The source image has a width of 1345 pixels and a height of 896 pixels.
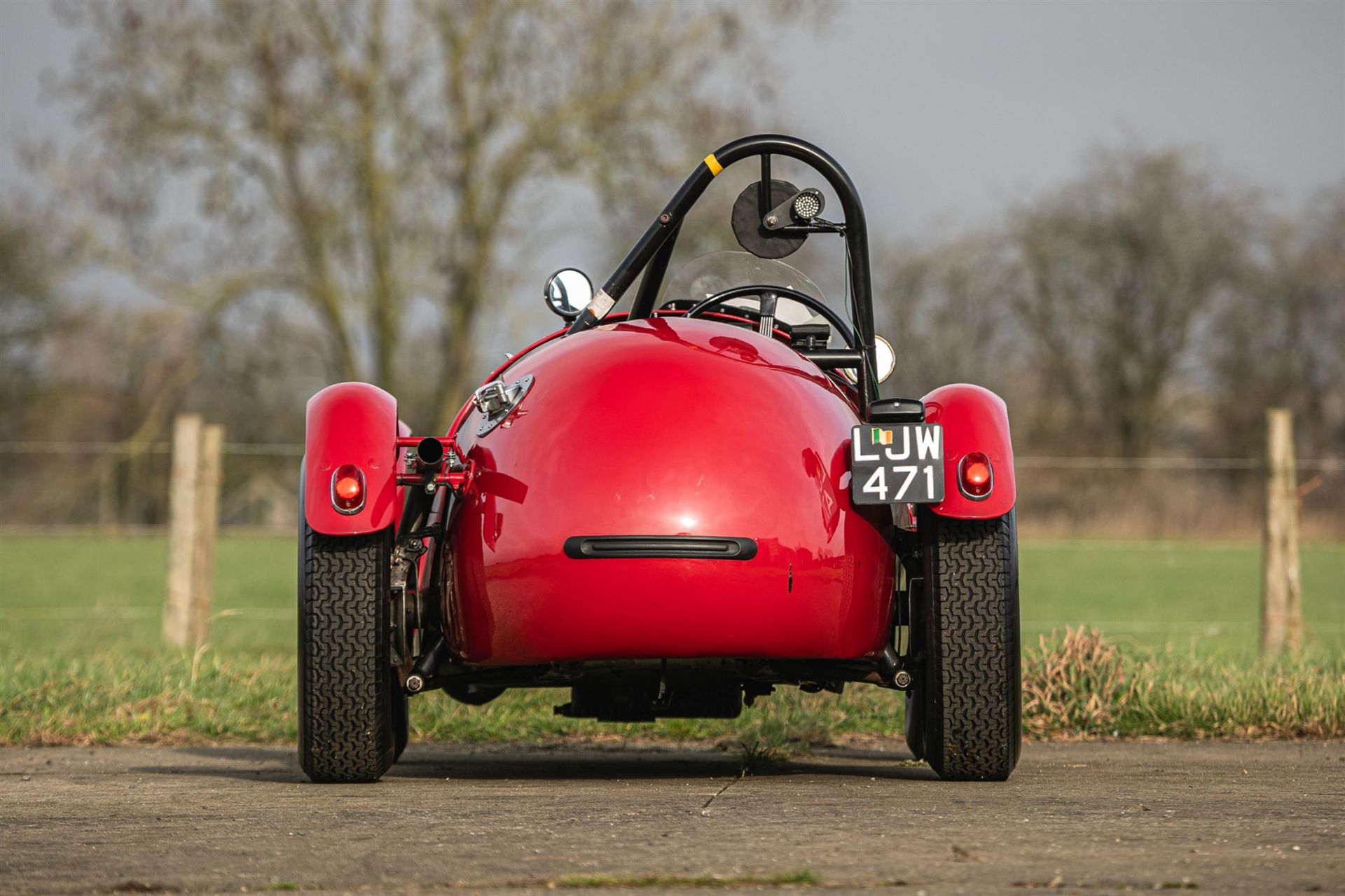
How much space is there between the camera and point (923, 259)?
178 feet

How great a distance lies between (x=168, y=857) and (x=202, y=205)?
2708 cm

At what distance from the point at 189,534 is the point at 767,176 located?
653cm

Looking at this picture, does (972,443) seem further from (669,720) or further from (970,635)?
(669,720)

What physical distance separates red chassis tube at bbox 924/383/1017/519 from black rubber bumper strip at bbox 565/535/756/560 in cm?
69

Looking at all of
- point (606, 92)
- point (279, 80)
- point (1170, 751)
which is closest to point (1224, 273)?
point (606, 92)

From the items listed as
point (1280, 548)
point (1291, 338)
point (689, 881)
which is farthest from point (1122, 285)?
point (689, 881)

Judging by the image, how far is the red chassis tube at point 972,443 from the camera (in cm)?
445

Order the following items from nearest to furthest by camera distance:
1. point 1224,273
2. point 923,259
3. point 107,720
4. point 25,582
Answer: point 107,720 → point 25,582 → point 1224,273 → point 923,259

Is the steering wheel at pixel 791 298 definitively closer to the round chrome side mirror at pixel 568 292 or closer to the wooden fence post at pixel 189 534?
the round chrome side mirror at pixel 568 292

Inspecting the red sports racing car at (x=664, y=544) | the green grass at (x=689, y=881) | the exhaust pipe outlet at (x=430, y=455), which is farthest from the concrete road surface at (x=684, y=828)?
the exhaust pipe outlet at (x=430, y=455)

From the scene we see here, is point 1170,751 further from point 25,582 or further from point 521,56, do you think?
point 521,56

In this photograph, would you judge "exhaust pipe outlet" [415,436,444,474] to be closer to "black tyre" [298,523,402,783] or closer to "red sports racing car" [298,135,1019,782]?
"red sports racing car" [298,135,1019,782]

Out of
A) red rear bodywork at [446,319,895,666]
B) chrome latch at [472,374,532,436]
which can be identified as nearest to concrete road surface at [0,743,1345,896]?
red rear bodywork at [446,319,895,666]

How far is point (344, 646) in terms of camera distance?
445 centimetres
